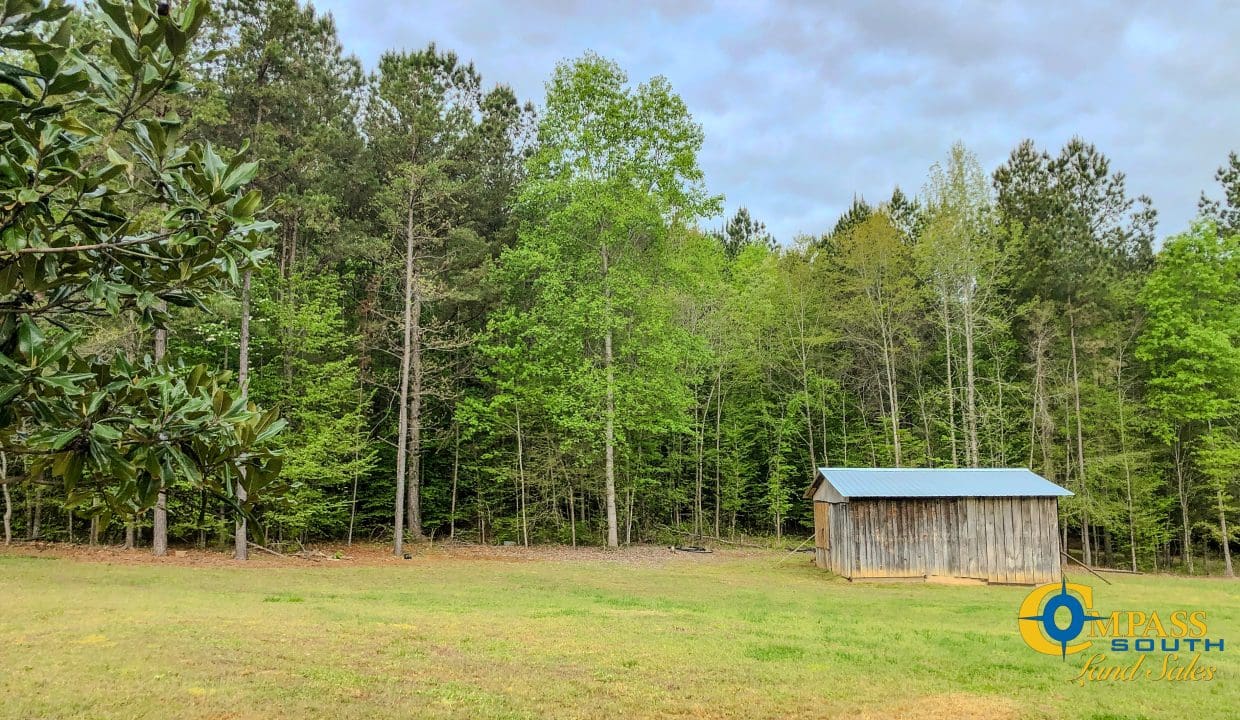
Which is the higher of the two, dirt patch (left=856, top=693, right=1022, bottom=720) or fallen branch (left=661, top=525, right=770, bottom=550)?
dirt patch (left=856, top=693, right=1022, bottom=720)

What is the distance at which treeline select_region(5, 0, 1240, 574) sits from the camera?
69.2 ft

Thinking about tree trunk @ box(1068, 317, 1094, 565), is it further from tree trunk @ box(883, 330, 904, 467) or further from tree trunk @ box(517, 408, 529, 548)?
tree trunk @ box(517, 408, 529, 548)

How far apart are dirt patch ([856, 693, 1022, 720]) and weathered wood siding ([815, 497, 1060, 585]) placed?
11.1 meters

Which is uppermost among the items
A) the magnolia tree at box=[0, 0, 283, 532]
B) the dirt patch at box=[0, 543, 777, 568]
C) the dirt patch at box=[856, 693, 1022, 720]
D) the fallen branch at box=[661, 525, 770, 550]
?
the magnolia tree at box=[0, 0, 283, 532]

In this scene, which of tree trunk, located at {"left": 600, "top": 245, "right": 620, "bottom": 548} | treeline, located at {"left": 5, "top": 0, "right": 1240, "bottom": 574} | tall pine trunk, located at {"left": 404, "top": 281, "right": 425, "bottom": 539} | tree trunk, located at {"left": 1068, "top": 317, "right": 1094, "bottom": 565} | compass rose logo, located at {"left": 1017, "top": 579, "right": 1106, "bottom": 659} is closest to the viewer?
compass rose logo, located at {"left": 1017, "top": 579, "right": 1106, "bottom": 659}

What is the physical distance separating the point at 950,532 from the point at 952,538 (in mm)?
149

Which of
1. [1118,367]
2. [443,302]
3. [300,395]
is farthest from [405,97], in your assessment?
[1118,367]

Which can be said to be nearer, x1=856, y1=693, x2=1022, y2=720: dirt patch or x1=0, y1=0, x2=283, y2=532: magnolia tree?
x1=0, y1=0, x2=283, y2=532: magnolia tree

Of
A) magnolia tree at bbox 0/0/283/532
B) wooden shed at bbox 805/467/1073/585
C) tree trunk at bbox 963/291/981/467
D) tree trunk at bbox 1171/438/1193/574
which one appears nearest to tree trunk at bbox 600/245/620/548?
wooden shed at bbox 805/467/1073/585

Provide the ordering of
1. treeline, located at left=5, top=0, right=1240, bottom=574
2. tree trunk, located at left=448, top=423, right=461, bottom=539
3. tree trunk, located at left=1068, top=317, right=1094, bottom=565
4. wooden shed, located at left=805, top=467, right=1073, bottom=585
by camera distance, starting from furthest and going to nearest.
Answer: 1. tree trunk, located at left=448, top=423, right=461, bottom=539
2. tree trunk, located at left=1068, top=317, right=1094, bottom=565
3. treeline, located at left=5, top=0, right=1240, bottom=574
4. wooden shed, located at left=805, top=467, right=1073, bottom=585

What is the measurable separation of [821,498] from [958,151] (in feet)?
44.8

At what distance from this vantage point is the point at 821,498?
1923 cm

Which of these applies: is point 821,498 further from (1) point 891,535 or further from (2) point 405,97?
(2) point 405,97

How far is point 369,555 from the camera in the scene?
20.4m
